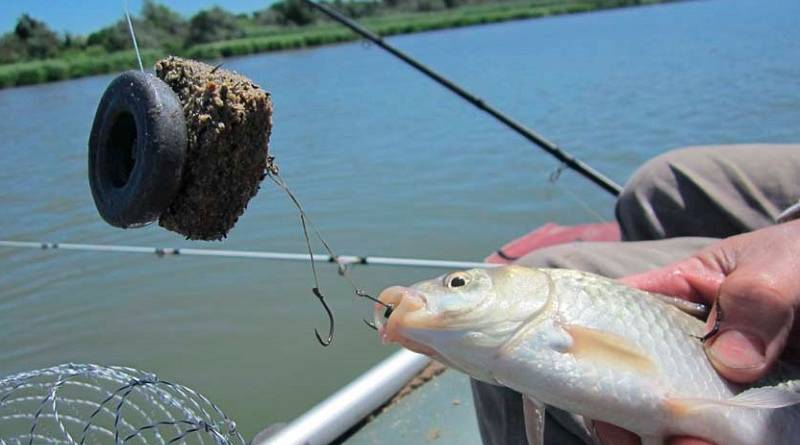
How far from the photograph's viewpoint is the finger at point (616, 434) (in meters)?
1.68

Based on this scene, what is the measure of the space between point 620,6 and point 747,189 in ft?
237

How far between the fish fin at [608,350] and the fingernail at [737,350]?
184mm

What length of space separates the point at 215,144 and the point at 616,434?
1092 millimetres

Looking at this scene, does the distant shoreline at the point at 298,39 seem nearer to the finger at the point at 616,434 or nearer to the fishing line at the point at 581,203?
the finger at the point at 616,434

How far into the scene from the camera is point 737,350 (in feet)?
5.25

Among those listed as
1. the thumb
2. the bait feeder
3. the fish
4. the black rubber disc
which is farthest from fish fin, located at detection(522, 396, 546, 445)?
the black rubber disc

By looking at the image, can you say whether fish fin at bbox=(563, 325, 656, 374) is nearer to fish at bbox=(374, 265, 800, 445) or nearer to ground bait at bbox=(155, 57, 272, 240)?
fish at bbox=(374, 265, 800, 445)

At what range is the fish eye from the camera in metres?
1.66

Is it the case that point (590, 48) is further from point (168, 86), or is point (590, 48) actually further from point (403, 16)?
point (403, 16)

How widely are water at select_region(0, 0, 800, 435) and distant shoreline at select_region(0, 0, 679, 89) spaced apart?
2183 mm

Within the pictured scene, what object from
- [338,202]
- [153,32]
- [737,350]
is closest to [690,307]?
[737,350]

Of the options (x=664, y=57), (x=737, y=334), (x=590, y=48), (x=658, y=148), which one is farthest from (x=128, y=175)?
(x=590, y=48)

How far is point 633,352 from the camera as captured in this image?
154 cm

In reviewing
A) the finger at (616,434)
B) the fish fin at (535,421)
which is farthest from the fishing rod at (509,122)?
the fish fin at (535,421)
